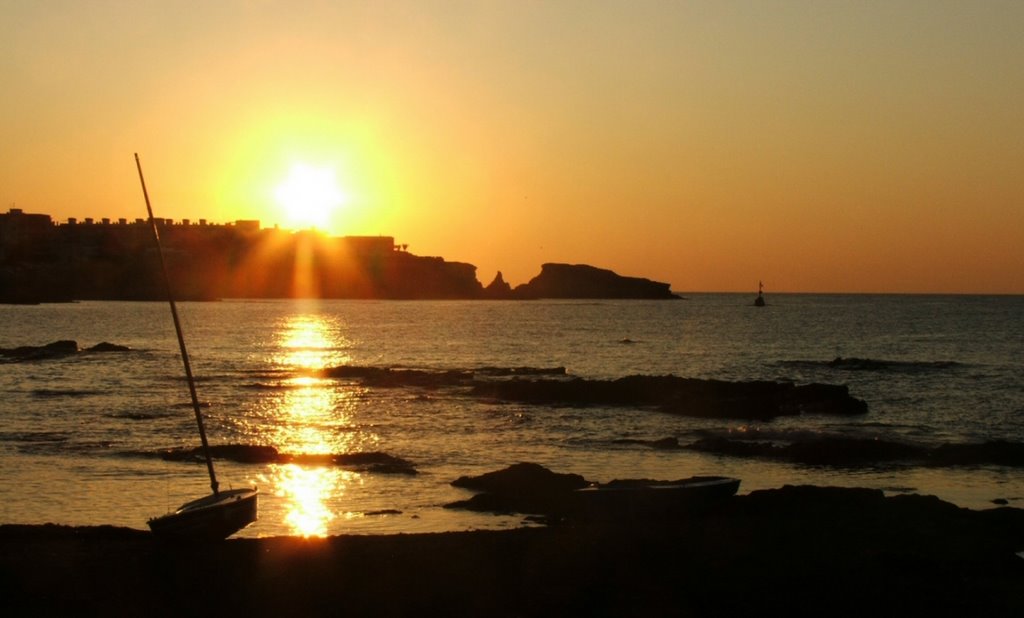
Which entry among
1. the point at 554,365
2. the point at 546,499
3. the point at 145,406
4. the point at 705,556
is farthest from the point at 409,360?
the point at 705,556

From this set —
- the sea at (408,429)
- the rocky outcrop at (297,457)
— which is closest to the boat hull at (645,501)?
the sea at (408,429)

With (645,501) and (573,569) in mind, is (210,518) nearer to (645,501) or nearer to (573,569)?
(573,569)

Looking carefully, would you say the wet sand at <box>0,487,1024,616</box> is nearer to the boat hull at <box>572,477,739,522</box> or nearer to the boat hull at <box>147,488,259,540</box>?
the boat hull at <box>147,488,259,540</box>

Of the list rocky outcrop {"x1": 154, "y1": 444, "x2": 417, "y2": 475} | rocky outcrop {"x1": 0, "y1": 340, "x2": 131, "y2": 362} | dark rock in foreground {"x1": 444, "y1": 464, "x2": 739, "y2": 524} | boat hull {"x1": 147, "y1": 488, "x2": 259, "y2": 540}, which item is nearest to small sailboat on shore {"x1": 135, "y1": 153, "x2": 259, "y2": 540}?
boat hull {"x1": 147, "y1": 488, "x2": 259, "y2": 540}

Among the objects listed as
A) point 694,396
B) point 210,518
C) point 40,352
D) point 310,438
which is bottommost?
point 310,438

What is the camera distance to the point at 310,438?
134ft

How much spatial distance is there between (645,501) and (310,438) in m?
22.0

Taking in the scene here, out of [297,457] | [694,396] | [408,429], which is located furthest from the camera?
[694,396]

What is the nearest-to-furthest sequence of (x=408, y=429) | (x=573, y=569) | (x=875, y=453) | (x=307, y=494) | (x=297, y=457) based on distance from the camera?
(x=573, y=569) < (x=307, y=494) < (x=875, y=453) < (x=297, y=457) < (x=408, y=429)

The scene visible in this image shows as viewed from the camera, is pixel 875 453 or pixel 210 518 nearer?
pixel 210 518

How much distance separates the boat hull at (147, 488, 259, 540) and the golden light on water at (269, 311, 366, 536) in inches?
95.0

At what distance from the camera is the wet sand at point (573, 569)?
1593cm

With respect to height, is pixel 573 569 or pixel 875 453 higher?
pixel 573 569

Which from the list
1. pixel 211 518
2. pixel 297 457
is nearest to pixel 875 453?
pixel 297 457
